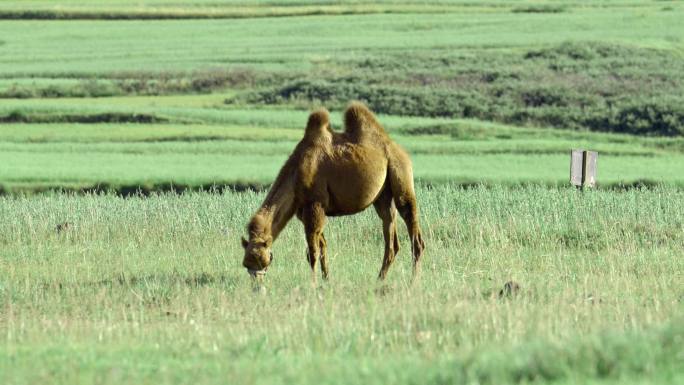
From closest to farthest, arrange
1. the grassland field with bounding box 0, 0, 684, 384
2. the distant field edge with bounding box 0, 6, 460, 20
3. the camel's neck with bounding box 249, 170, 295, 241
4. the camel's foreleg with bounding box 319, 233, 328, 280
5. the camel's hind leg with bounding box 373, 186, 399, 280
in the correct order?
1. the grassland field with bounding box 0, 0, 684, 384
2. the camel's neck with bounding box 249, 170, 295, 241
3. the camel's foreleg with bounding box 319, 233, 328, 280
4. the camel's hind leg with bounding box 373, 186, 399, 280
5. the distant field edge with bounding box 0, 6, 460, 20

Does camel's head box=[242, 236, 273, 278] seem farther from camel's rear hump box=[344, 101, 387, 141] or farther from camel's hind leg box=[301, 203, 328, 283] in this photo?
camel's rear hump box=[344, 101, 387, 141]

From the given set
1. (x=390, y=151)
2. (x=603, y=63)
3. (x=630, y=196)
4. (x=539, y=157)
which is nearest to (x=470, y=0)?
(x=603, y=63)

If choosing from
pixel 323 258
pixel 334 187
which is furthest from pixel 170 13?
pixel 323 258

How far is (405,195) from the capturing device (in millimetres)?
12820

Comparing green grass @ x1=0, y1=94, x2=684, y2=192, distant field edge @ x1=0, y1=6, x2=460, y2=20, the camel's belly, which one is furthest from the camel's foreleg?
distant field edge @ x1=0, y1=6, x2=460, y2=20

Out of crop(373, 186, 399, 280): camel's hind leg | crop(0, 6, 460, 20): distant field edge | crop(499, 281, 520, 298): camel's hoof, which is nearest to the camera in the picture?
crop(499, 281, 520, 298): camel's hoof

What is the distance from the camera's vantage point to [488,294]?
11141mm

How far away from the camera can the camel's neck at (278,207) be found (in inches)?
473

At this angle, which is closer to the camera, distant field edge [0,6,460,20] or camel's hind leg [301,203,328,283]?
camel's hind leg [301,203,328,283]

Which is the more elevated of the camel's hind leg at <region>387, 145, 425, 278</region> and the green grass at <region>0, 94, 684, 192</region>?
the camel's hind leg at <region>387, 145, 425, 278</region>

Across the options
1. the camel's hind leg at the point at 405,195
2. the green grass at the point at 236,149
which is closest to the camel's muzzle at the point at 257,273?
the camel's hind leg at the point at 405,195

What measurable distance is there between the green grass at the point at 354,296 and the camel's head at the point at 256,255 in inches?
9.5

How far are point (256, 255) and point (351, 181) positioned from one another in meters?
1.27

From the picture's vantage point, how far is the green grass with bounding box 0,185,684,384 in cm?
725
